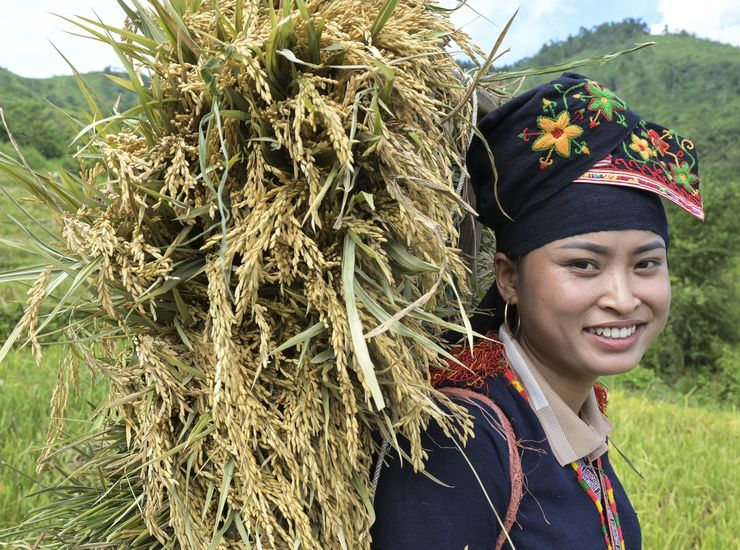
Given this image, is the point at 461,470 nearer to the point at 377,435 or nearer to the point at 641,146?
the point at 377,435

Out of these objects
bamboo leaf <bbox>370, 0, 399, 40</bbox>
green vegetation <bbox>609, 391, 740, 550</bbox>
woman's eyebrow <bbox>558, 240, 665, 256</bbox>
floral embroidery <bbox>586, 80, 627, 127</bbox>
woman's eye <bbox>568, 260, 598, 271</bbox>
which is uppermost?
bamboo leaf <bbox>370, 0, 399, 40</bbox>

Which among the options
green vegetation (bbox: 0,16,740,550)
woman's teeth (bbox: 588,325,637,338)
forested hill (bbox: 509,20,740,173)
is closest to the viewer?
woman's teeth (bbox: 588,325,637,338)

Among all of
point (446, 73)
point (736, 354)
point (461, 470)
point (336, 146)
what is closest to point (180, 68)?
point (336, 146)

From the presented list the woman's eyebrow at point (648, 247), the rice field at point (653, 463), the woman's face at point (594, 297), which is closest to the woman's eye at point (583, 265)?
the woman's face at point (594, 297)

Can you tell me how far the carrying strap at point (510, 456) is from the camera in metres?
1.42

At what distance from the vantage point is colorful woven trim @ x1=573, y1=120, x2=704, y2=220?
1.54m

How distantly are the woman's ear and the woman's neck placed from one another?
0.12 meters

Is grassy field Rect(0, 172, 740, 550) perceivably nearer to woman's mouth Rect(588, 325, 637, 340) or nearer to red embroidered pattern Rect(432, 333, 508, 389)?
red embroidered pattern Rect(432, 333, 508, 389)

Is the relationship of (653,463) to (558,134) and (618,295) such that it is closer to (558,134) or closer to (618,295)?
(618,295)

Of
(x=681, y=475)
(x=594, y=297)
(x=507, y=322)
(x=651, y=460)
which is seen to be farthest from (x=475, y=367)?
(x=651, y=460)

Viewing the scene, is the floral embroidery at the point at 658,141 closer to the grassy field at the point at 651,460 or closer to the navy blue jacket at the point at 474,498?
the navy blue jacket at the point at 474,498

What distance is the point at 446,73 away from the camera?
1.33 meters

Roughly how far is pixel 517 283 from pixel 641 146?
1.44 ft

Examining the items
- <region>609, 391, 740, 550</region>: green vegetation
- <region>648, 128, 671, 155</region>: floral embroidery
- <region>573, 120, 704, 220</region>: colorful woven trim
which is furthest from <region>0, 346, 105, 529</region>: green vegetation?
<region>609, 391, 740, 550</region>: green vegetation
